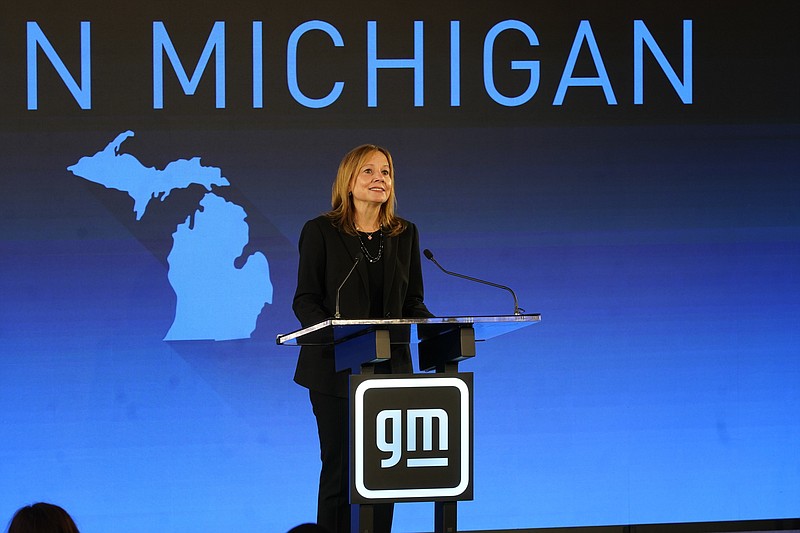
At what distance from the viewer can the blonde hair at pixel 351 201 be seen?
316 cm

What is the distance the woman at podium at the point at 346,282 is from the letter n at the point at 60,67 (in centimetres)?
170

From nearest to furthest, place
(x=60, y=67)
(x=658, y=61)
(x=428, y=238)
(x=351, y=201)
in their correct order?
(x=351, y=201), (x=60, y=67), (x=428, y=238), (x=658, y=61)

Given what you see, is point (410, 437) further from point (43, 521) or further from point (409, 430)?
point (43, 521)

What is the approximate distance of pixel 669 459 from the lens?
4.63 m

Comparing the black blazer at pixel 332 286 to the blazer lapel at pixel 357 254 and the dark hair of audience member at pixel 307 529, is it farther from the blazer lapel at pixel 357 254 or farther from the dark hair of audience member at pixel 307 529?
the dark hair of audience member at pixel 307 529

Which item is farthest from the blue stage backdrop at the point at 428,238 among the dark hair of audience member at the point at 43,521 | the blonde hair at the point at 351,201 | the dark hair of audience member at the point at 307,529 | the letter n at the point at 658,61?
the dark hair of audience member at the point at 307,529

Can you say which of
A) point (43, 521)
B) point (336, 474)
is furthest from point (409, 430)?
point (43, 521)

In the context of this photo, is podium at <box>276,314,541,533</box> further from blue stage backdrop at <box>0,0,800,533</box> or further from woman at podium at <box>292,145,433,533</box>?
blue stage backdrop at <box>0,0,800,533</box>

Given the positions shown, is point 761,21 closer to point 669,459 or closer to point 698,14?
point 698,14

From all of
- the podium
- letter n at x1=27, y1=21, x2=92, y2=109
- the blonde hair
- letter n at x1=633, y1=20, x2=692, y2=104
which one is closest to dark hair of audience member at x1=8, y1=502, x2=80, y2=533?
the podium

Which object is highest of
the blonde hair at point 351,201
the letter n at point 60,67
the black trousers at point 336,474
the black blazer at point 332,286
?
the letter n at point 60,67

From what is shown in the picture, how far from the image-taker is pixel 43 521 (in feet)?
6.53

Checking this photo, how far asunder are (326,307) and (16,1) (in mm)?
2240

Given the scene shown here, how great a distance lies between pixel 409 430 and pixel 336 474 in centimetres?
38
